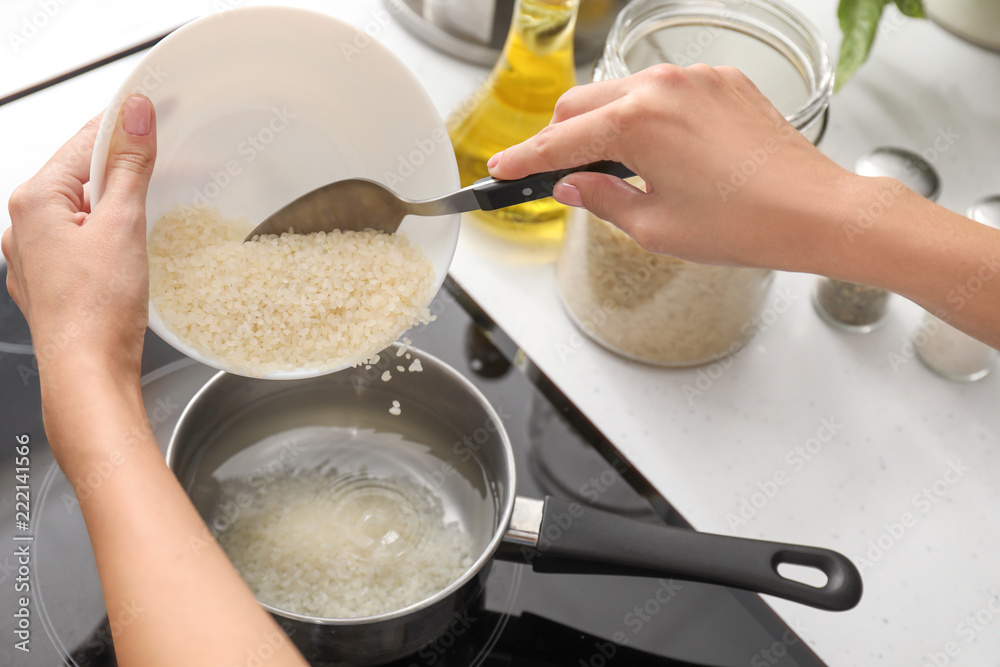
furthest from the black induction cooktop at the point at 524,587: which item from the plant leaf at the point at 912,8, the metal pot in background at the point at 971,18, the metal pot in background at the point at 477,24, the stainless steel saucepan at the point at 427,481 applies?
the metal pot in background at the point at 971,18

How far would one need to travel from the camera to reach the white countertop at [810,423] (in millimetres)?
671

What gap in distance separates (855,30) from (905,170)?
0.16 metres

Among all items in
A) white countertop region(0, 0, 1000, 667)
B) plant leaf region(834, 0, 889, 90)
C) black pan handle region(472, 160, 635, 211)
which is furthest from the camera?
plant leaf region(834, 0, 889, 90)

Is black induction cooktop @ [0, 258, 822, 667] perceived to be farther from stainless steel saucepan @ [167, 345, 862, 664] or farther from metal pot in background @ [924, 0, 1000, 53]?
metal pot in background @ [924, 0, 1000, 53]

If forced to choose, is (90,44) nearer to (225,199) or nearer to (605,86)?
(225,199)

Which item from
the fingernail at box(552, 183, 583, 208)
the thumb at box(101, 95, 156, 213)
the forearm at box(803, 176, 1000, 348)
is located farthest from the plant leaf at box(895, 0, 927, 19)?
the thumb at box(101, 95, 156, 213)

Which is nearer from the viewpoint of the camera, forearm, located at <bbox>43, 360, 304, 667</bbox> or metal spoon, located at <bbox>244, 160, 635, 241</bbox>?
forearm, located at <bbox>43, 360, 304, 667</bbox>

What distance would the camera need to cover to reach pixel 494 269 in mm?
811

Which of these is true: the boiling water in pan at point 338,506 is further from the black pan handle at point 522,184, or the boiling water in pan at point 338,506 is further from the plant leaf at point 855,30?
the plant leaf at point 855,30

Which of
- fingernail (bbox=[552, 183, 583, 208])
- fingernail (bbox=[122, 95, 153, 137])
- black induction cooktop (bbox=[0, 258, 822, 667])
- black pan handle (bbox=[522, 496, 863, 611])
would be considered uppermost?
fingernail (bbox=[122, 95, 153, 137])

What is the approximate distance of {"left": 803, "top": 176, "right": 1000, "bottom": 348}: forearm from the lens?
20.4 inches

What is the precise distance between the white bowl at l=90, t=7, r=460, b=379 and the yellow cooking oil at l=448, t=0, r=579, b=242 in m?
0.17

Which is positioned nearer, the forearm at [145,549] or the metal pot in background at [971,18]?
the forearm at [145,549]

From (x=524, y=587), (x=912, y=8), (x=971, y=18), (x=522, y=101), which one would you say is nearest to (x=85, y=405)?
(x=524, y=587)
